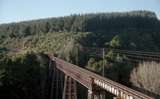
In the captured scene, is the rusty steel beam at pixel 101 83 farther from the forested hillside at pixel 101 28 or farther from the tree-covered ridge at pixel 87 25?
the tree-covered ridge at pixel 87 25

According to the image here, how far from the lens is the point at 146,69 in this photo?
41531 millimetres

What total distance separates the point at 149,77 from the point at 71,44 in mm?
22216

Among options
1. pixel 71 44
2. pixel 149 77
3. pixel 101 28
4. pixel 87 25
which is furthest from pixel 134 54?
pixel 87 25

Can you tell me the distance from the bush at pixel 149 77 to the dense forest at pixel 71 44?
17.0 feet

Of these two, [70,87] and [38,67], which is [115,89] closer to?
[70,87]

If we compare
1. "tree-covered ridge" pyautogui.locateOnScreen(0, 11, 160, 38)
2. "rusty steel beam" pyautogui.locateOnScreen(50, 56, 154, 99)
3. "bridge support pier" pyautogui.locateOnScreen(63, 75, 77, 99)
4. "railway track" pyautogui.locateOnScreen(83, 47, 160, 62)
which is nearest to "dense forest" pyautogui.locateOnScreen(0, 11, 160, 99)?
"tree-covered ridge" pyautogui.locateOnScreen(0, 11, 160, 38)

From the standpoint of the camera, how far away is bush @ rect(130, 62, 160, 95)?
129 ft

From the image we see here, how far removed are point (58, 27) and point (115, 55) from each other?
140ft

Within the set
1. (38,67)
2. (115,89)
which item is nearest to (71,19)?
(38,67)

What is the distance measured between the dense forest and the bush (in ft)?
17.0

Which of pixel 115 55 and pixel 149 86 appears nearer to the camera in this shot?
pixel 149 86

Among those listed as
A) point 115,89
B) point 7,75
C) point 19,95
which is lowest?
point 19,95

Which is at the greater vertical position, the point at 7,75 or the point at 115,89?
the point at 115,89

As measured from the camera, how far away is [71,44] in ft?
196
